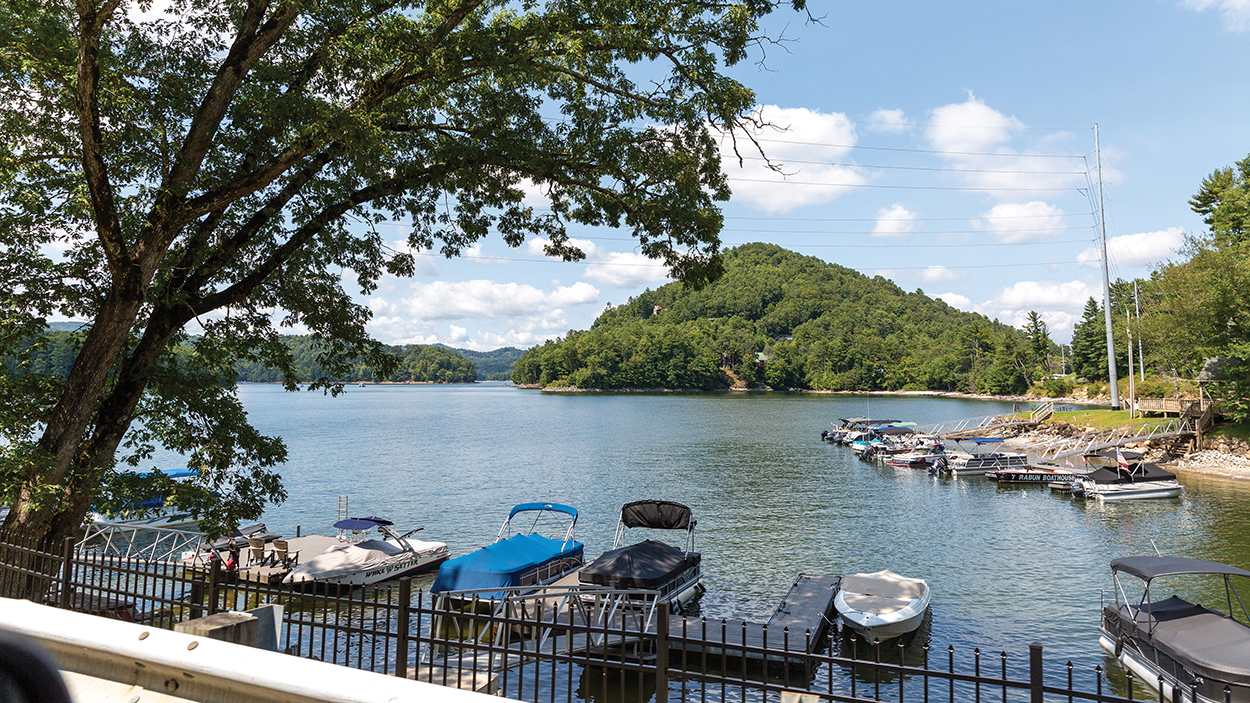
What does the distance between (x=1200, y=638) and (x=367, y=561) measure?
68.8 ft

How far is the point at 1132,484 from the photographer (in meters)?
33.7

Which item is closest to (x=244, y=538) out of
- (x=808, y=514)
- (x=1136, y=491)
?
(x=808, y=514)

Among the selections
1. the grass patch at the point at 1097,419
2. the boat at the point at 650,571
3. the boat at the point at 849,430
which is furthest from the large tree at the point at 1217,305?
the boat at the point at 650,571

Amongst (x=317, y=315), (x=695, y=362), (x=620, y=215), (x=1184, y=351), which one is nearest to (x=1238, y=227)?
(x=1184, y=351)

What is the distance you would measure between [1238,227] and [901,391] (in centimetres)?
11252

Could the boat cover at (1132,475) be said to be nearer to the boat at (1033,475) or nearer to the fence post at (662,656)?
the boat at (1033,475)

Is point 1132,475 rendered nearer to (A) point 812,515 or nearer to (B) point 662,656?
(A) point 812,515

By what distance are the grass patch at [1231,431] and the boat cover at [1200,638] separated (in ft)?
127

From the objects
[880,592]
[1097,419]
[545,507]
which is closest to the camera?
[880,592]

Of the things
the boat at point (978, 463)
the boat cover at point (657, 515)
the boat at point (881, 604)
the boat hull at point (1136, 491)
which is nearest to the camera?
the boat at point (881, 604)

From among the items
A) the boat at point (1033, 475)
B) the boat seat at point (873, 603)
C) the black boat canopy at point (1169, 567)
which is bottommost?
the boat seat at point (873, 603)

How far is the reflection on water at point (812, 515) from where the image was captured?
19.2 m

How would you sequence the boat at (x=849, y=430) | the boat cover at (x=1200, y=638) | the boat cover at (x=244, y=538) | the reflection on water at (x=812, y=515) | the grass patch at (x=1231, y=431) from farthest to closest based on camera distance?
the boat at (x=849, y=430) → the grass patch at (x=1231, y=431) → the boat cover at (x=244, y=538) → the reflection on water at (x=812, y=515) → the boat cover at (x=1200, y=638)

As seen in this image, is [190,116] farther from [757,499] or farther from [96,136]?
[757,499]
